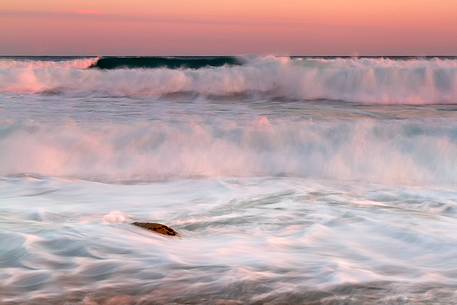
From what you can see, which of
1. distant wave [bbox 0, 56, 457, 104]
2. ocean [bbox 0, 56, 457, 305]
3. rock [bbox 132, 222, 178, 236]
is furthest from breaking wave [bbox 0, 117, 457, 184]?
distant wave [bbox 0, 56, 457, 104]

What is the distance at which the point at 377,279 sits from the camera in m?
4.11

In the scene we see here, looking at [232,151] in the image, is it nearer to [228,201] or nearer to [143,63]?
[228,201]

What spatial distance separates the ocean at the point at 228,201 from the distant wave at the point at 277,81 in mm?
1863

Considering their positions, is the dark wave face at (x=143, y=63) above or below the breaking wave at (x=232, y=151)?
above

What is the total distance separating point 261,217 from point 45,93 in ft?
57.8

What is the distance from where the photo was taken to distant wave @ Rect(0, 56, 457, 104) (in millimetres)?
21766

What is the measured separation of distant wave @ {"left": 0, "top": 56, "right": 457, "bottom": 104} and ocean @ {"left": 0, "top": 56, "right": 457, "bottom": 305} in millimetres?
1863

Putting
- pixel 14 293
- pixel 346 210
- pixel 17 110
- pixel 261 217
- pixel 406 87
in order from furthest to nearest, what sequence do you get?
pixel 406 87 → pixel 17 110 → pixel 346 210 → pixel 261 217 → pixel 14 293

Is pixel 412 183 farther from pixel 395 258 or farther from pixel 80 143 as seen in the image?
pixel 80 143

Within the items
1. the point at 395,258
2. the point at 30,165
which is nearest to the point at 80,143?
the point at 30,165

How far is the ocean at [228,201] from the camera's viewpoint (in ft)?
13.0

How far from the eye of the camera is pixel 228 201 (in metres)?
7.15

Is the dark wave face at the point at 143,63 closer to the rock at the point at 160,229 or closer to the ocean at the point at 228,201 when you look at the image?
the ocean at the point at 228,201

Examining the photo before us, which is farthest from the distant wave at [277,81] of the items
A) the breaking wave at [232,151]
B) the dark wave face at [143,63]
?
the breaking wave at [232,151]
